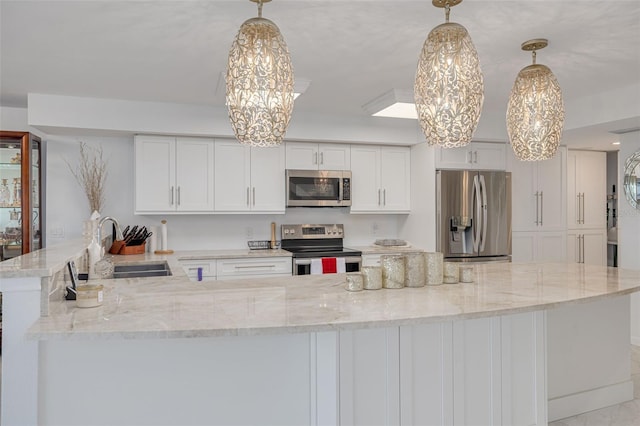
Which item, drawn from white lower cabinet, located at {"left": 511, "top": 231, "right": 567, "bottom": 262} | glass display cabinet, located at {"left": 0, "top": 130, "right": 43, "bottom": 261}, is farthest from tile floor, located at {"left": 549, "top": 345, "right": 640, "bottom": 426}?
glass display cabinet, located at {"left": 0, "top": 130, "right": 43, "bottom": 261}

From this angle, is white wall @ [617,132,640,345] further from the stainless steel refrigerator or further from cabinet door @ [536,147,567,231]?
the stainless steel refrigerator

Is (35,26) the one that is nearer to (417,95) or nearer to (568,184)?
(417,95)

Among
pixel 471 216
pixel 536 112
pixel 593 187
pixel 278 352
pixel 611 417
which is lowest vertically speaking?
pixel 611 417

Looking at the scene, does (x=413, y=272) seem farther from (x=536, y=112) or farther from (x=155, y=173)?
(x=155, y=173)

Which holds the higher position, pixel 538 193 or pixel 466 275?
pixel 538 193

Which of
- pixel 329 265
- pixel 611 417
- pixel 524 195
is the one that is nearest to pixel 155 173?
pixel 329 265

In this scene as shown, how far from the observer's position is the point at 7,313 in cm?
163

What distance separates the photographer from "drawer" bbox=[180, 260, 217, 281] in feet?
14.3

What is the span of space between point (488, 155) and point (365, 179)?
139cm

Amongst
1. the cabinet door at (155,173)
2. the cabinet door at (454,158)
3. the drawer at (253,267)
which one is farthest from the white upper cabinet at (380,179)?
the cabinet door at (155,173)

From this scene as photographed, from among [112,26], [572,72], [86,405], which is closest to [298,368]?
[86,405]

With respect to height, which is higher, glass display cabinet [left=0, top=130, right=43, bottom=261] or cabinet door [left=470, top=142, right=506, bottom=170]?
cabinet door [left=470, top=142, right=506, bottom=170]

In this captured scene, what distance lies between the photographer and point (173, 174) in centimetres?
449

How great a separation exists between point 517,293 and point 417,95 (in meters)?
1.00
